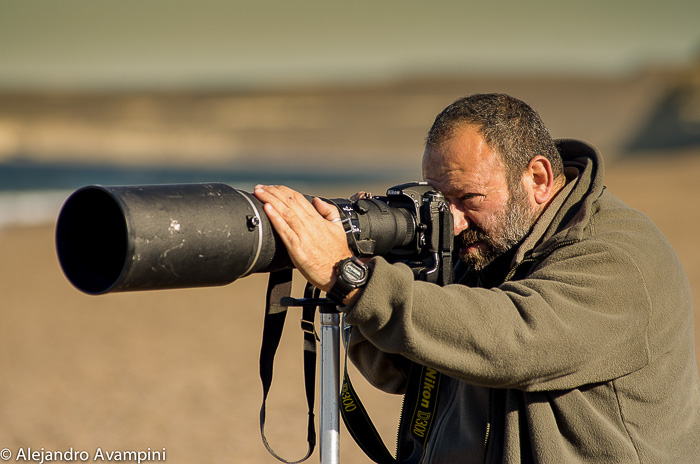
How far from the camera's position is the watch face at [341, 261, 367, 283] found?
73.5 inches

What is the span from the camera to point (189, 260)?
1840 mm

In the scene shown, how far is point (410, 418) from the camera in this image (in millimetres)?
2449

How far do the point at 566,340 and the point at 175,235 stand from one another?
88cm

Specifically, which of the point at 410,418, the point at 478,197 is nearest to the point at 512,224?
the point at 478,197

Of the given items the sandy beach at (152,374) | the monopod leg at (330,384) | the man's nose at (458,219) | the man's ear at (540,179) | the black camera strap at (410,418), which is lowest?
the sandy beach at (152,374)

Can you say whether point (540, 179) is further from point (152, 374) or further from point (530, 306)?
point (152, 374)

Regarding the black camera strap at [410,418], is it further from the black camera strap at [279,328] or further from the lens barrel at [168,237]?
the lens barrel at [168,237]

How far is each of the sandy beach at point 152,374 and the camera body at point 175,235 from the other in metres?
3.15

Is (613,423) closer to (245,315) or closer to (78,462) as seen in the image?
(78,462)

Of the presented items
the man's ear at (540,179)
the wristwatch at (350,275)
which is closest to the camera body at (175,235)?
the wristwatch at (350,275)

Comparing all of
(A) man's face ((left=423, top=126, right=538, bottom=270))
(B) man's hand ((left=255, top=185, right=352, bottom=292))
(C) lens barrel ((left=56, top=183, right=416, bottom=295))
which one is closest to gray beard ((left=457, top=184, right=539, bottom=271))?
(A) man's face ((left=423, top=126, right=538, bottom=270))

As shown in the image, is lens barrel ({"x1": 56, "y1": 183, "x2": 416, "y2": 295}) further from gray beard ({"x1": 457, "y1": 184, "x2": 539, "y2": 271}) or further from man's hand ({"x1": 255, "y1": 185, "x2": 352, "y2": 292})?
gray beard ({"x1": 457, "y1": 184, "x2": 539, "y2": 271})

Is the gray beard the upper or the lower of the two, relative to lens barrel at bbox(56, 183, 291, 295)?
lower

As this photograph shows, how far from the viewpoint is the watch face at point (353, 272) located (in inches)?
73.5
